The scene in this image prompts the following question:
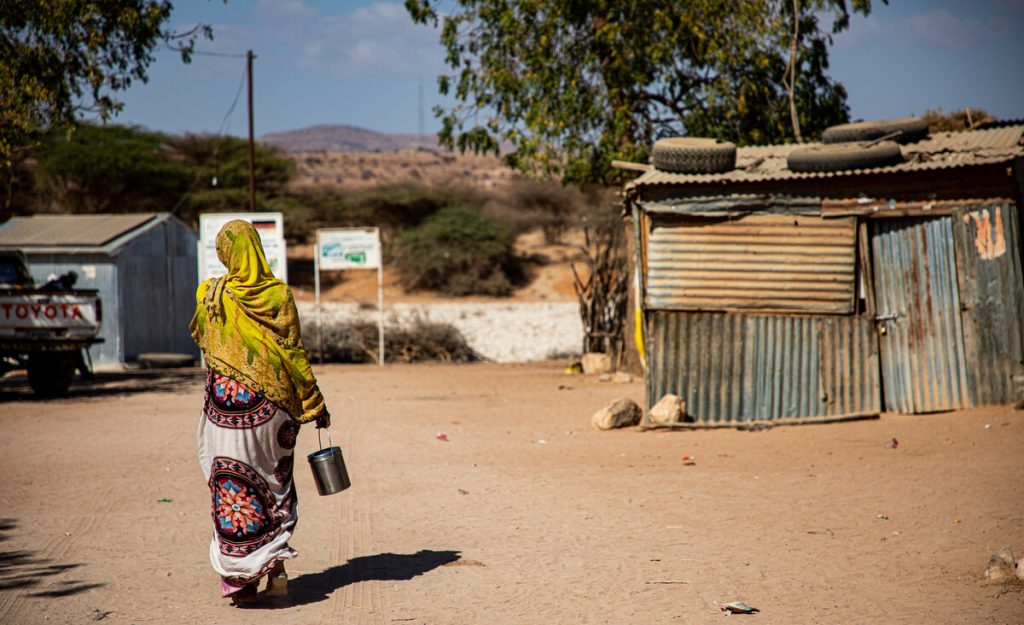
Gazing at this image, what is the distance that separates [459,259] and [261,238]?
20.3 m

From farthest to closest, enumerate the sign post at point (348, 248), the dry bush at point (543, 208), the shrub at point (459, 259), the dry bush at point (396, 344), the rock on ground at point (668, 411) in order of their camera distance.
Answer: the dry bush at point (543, 208)
the shrub at point (459, 259)
the dry bush at point (396, 344)
the sign post at point (348, 248)
the rock on ground at point (668, 411)

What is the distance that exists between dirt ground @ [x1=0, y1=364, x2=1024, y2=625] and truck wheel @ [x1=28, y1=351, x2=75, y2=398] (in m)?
3.02

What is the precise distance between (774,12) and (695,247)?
23.5 ft

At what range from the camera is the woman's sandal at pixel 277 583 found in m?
5.50

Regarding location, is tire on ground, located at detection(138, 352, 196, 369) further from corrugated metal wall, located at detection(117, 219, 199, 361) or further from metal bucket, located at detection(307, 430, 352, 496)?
metal bucket, located at detection(307, 430, 352, 496)

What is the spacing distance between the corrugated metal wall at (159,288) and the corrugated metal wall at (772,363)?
13587 mm

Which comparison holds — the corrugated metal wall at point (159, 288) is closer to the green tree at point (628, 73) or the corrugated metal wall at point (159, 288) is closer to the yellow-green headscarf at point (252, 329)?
the green tree at point (628, 73)

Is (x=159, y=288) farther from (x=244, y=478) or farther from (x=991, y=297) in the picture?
(x=244, y=478)

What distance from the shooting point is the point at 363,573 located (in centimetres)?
611

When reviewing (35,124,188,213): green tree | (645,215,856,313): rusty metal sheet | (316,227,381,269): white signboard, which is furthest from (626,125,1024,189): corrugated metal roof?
(35,124,188,213): green tree

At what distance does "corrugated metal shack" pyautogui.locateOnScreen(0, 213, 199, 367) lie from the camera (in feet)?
69.2

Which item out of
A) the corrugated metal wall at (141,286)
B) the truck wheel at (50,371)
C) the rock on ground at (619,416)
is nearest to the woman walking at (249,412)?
the rock on ground at (619,416)

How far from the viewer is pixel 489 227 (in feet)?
141

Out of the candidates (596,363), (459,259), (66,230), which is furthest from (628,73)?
(459,259)
